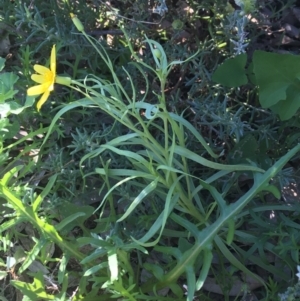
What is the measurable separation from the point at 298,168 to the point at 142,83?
1.64ft

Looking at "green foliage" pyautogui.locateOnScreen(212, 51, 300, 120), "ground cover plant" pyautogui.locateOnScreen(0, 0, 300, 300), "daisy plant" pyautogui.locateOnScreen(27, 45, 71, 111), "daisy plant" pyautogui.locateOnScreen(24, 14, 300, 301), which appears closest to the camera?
"daisy plant" pyautogui.locateOnScreen(27, 45, 71, 111)

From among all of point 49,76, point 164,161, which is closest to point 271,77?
point 164,161

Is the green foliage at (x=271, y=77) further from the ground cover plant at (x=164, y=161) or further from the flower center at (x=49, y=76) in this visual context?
the flower center at (x=49, y=76)

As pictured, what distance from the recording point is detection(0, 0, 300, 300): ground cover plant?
3.62ft

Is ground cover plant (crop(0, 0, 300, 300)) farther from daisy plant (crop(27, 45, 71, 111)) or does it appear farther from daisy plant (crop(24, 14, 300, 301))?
daisy plant (crop(27, 45, 71, 111))

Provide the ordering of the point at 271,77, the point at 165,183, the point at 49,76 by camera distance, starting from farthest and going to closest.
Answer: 1. the point at 271,77
2. the point at 165,183
3. the point at 49,76

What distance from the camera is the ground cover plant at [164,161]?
110 cm

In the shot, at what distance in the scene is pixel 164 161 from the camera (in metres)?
1.03

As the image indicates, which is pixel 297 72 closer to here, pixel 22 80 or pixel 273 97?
pixel 273 97

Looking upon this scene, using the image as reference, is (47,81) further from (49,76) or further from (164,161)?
(164,161)

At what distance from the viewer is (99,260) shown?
1.21 m

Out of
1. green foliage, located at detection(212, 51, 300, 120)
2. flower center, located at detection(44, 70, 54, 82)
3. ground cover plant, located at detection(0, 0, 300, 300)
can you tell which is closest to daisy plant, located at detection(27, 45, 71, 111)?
flower center, located at detection(44, 70, 54, 82)

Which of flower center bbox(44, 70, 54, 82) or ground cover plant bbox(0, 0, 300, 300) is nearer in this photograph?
flower center bbox(44, 70, 54, 82)

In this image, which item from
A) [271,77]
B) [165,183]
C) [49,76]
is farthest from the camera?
[271,77]
